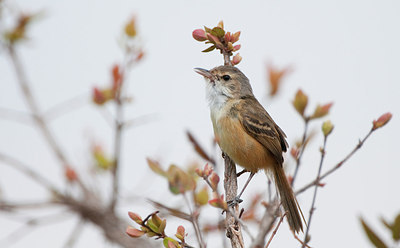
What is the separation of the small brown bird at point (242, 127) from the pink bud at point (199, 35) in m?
1.40

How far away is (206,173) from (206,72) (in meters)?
2.49

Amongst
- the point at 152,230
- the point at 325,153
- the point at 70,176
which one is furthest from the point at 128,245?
the point at 325,153

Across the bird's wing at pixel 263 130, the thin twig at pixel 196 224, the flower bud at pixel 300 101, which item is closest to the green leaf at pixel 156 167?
the thin twig at pixel 196 224

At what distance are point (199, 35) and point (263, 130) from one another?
69.8 inches

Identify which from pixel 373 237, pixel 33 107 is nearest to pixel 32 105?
pixel 33 107

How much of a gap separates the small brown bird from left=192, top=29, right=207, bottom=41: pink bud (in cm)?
140

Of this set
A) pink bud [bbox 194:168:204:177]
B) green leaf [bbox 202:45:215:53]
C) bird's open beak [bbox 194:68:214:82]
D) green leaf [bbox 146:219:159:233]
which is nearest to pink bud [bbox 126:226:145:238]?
green leaf [bbox 146:219:159:233]

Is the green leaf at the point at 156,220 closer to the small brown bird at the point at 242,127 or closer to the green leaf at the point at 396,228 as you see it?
the green leaf at the point at 396,228

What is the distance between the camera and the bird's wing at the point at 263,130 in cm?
457

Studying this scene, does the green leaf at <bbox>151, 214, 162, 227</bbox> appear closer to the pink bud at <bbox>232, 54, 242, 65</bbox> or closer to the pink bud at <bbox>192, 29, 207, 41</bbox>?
the pink bud at <bbox>192, 29, 207, 41</bbox>

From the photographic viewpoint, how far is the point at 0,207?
172 inches

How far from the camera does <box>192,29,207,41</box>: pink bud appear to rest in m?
3.03

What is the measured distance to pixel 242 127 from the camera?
15.0ft

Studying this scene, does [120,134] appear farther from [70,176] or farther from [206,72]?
[206,72]
